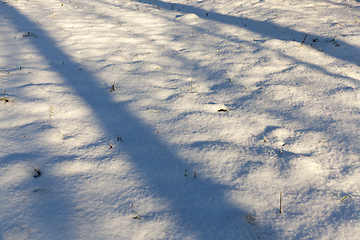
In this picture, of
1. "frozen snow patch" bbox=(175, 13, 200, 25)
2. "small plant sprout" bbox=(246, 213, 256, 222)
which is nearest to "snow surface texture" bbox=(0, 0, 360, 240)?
"small plant sprout" bbox=(246, 213, 256, 222)

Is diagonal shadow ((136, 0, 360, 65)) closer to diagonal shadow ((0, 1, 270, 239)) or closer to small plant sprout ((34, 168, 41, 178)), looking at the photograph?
diagonal shadow ((0, 1, 270, 239))

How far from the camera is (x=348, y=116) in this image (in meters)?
2.25

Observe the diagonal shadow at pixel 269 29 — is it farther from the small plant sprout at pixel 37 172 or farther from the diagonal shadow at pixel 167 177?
the small plant sprout at pixel 37 172

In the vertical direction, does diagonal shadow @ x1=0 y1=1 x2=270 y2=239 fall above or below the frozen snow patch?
below

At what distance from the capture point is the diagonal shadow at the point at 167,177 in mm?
1399

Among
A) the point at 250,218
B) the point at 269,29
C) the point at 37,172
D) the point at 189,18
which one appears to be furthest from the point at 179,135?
the point at 189,18

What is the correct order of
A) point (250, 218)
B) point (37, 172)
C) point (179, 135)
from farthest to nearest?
point (179, 135), point (37, 172), point (250, 218)

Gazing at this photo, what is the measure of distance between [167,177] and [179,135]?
1.65ft

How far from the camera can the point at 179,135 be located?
82.8 inches

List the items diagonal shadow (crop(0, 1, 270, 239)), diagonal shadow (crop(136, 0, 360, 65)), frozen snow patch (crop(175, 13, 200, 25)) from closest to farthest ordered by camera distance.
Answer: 1. diagonal shadow (crop(0, 1, 270, 239))
2. diagonal shadow (crop(136, 0, 360, 65))
3. frozen snow patch (crop(175, 13, 200, 25))

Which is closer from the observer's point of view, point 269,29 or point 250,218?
point 250,218

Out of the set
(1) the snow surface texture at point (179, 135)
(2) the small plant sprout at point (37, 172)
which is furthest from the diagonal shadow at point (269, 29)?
(2) the small plant sprout at point (37, 172)

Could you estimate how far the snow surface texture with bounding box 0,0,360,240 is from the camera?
1.41 m

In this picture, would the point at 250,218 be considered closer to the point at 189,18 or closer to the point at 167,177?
the point at 167,177
